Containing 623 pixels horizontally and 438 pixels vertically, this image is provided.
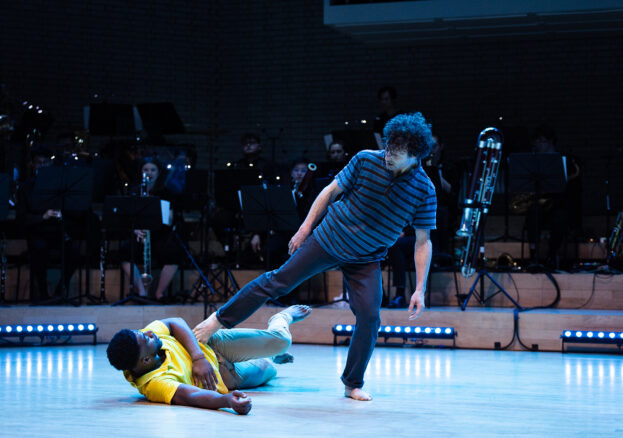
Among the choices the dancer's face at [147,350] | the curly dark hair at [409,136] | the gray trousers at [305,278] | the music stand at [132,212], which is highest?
the curly dark hair at [409,136]

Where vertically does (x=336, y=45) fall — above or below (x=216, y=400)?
above

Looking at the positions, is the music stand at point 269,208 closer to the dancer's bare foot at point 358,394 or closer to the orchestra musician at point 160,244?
the orchestra musician at point 160,244

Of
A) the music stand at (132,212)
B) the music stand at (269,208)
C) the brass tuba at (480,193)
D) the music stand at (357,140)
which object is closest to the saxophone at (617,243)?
the brass tuba at (480,193)

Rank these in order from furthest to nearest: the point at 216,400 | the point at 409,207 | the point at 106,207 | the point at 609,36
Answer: the point at 609,36 → the point at 106,207 → the point at 409,207 → the point at 216,400

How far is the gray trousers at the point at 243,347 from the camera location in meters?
4.86

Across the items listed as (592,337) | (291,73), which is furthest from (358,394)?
(291,73)

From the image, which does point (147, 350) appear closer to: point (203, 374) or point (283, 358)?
point (203, 374)

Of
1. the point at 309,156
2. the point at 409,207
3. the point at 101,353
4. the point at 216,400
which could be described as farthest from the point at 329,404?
the point at 309,156

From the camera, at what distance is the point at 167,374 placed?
449 cm

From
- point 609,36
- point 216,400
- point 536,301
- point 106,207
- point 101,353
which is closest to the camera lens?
point 216,400

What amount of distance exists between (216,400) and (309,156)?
835 centimetres

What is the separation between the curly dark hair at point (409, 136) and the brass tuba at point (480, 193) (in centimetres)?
334

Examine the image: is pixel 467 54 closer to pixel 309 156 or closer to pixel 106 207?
pixel 309 156

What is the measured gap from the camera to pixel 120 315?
25.9 feet
